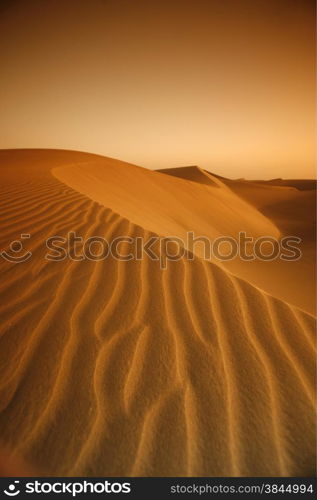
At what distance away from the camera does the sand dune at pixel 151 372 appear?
124cm

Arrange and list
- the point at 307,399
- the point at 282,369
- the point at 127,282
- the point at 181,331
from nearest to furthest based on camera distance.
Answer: the point at 307,399, the point at 282,369, the point at 181,331, the point at 127,282

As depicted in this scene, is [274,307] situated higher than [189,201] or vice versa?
[189,201]

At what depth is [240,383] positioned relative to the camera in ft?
4.99

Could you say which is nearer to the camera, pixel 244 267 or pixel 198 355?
pixel 198 355

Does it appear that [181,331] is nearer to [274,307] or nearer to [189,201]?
[274,307]

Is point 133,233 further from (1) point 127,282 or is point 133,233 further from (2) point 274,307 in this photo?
(2) point 274,307

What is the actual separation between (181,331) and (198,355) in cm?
21

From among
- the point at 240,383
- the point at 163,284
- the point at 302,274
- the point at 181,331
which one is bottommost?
the point at 302,274

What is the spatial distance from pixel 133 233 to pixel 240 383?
205 centimetres

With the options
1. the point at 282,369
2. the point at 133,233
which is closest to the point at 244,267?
the point at 133,233

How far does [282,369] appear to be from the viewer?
5.35 feet

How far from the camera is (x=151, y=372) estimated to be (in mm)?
1548

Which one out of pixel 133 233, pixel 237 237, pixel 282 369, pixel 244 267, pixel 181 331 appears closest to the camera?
pixel 282 369

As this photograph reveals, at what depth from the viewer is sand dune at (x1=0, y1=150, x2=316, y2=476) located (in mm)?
1238
